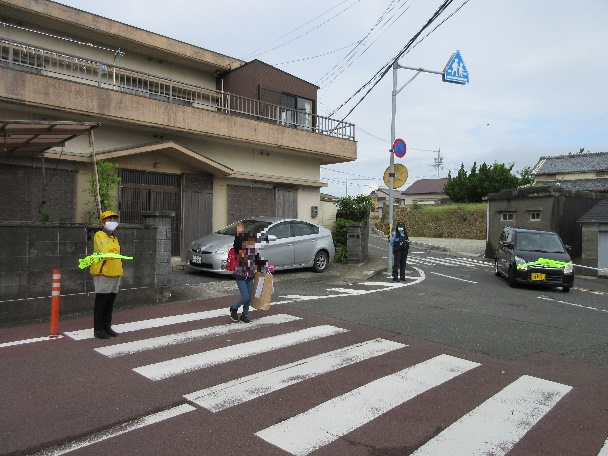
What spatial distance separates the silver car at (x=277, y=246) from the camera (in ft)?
37.1

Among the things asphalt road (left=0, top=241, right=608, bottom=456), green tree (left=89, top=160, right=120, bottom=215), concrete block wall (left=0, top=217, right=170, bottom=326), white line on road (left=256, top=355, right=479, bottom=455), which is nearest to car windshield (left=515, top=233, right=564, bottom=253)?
asphalt road (left=0, top=241, right=608, bottom=456)

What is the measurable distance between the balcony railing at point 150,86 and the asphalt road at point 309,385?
26.0 feet

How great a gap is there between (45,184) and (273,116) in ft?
26.8

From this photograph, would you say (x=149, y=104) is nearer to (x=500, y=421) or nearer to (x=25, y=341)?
(x=25, y=341)

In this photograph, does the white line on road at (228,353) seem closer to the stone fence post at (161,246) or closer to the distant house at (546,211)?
the stone fence post at (161,246)

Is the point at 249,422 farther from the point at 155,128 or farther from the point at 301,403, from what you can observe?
the point at 155,128

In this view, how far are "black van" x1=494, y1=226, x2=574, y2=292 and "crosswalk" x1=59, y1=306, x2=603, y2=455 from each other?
784 cm

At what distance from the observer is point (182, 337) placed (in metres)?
6.29

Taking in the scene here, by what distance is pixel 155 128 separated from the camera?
13.0m

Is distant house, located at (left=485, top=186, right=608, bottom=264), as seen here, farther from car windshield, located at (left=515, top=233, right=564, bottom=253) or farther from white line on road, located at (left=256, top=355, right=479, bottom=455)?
white line on road, located at (left=256, top=355, right=479, bottom=455)

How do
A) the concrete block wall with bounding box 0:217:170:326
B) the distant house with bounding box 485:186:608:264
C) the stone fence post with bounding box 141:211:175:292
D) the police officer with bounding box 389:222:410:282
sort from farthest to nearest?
the distant house with bounding box 485:186:608:264, the police officer with bounding box 389:222:410:282, the stone fence post with bounding box 141:211:175:292, the concrete block wall with bounding box 0:217:170:326

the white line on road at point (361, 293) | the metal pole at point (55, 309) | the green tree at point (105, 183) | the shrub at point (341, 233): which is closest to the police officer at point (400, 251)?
the white line on road at point (361, 293)

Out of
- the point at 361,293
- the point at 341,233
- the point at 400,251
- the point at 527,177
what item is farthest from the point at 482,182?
the point at 361,293

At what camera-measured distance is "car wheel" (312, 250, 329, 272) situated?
1320 centimetres
